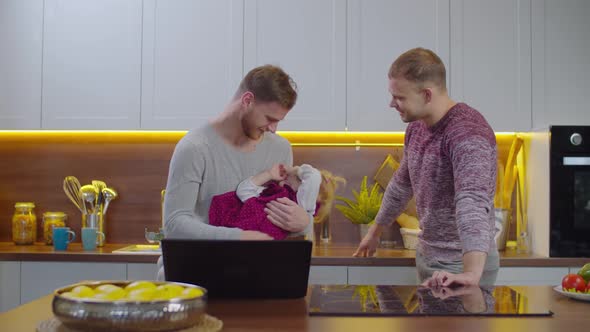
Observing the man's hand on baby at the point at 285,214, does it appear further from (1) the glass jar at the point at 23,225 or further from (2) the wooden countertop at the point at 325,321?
(1) the glass jar at the point at 23,225

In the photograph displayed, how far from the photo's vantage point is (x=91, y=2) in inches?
135

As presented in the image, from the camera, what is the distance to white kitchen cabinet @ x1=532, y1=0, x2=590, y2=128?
3346 millimetres

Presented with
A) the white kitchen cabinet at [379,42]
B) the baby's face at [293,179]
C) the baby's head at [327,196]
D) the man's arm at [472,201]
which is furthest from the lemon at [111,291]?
the white kitchen cabinet at [379,42]

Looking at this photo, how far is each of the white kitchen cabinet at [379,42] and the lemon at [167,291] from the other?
82.3 inches

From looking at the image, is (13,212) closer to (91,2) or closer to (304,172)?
(91,2)

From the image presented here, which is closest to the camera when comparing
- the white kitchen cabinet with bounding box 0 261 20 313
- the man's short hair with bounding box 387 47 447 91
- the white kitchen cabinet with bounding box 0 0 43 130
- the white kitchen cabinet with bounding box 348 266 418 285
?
the man's short hair with bounding box 387 47 447 91

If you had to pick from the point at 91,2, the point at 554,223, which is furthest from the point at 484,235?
the point at 91,2

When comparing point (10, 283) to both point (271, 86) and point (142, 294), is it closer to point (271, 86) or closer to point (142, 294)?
point (271, 86)

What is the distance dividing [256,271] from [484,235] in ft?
2.24

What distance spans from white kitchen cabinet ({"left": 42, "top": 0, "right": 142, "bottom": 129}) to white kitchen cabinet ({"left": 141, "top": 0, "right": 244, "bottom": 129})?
63 millimetres

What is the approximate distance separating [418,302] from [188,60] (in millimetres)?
2067

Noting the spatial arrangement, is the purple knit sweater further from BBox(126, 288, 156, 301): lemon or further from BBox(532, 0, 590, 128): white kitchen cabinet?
BBox(532, 0, 590, 128): white kitchen cabinet

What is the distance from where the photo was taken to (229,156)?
6.95ft

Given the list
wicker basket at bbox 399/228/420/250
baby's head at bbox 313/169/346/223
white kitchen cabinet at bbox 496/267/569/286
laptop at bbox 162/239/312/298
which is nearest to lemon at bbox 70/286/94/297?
laptop at bbox 162/239/312/298
